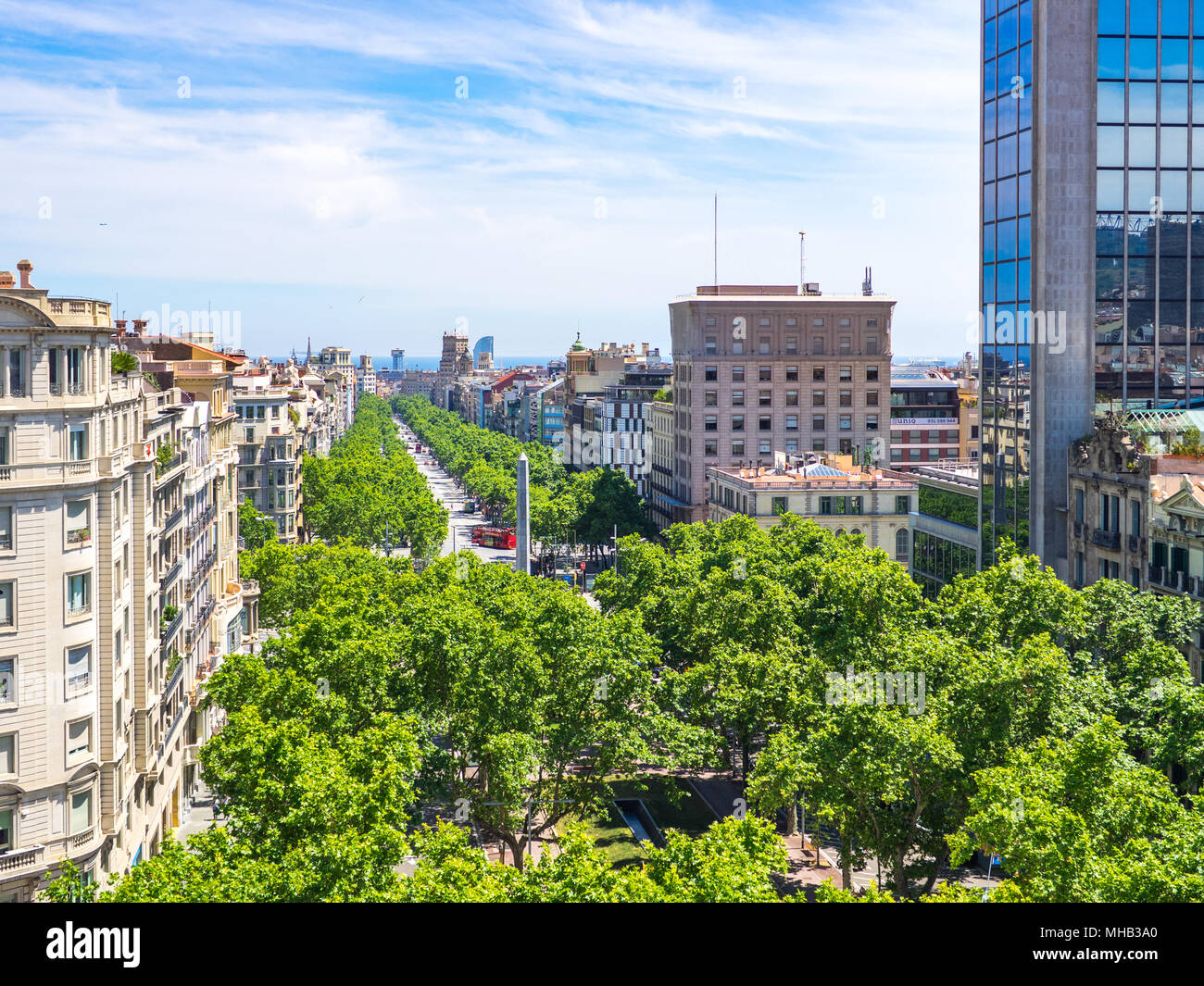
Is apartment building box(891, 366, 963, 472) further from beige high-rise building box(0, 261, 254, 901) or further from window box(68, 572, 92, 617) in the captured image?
window box(68, 572, 92, 617)

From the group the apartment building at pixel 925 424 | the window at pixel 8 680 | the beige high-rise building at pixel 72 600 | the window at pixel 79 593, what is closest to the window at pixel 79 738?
the beige high-rise building at pixel 72 600

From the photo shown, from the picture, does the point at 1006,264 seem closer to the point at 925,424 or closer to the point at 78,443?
the point at 78,443

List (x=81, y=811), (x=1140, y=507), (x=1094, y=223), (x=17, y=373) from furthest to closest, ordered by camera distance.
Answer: (x=1094, y=223)
(x=1140, y=507)
(x=81, y=811)
(x=17, y=373)

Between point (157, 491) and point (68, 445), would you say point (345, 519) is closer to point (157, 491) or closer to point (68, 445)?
point (157, 491)

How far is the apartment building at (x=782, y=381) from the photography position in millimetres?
121938

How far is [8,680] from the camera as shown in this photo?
38375mm

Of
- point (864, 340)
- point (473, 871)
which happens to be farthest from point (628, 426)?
point (473, 871)

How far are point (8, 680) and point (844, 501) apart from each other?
70.0 metres

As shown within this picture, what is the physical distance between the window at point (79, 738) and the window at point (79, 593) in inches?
143


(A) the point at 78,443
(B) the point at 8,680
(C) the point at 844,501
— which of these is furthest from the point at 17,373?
(C) the point at 844,501

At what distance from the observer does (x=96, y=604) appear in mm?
41844

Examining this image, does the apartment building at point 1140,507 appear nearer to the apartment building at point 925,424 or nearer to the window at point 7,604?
the window at point 7,604

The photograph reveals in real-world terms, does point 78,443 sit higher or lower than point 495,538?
higher
